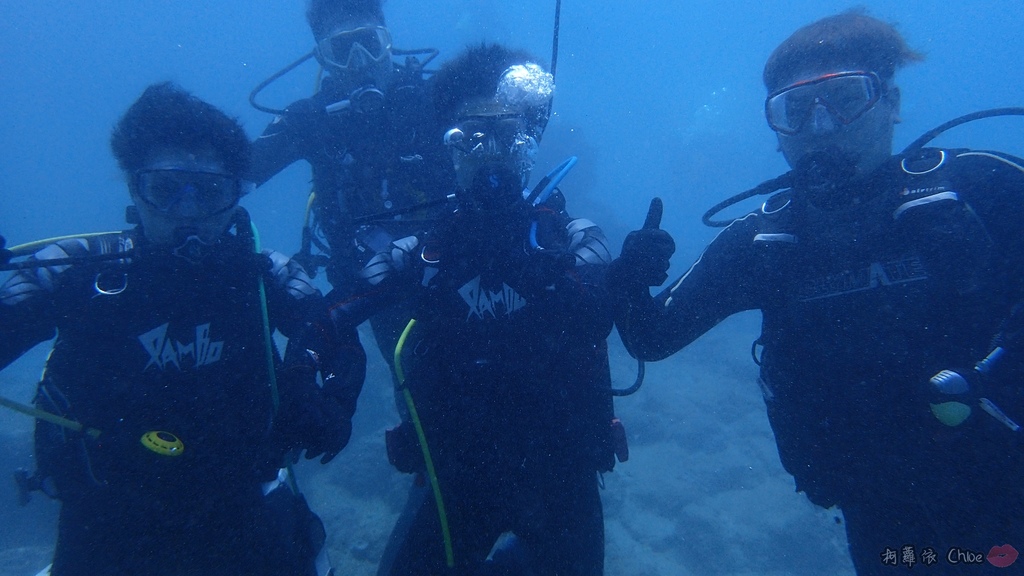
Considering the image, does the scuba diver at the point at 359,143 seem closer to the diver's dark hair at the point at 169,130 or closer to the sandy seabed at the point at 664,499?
the diver's dark hair at the point at 169,130

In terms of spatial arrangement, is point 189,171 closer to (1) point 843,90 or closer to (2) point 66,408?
(2) point 66,408

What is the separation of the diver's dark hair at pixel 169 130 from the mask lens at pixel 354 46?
2.59m

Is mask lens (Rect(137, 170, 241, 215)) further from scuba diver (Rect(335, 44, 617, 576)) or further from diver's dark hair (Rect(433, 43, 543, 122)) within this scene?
diver's dark hair (Rect(433, 43, 543, 122))

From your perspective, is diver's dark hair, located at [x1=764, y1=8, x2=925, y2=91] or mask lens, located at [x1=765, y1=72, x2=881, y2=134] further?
diver's dark hair, located at [x1=764, y1=8, x2=925, y2=91]

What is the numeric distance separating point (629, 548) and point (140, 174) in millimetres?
9773

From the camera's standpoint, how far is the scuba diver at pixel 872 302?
2672 millimetres

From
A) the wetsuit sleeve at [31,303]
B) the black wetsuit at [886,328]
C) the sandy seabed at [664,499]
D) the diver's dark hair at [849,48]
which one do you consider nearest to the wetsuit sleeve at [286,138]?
the wetsuit sleeve at [31,303]

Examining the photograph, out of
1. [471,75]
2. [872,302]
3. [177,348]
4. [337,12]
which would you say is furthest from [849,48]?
A: [337,12]

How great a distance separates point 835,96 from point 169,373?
4538 mm

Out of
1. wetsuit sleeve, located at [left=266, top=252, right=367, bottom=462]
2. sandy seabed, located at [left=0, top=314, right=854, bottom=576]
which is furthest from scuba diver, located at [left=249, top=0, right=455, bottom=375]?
sandy seabed, located at [left=0, top=314, right=854, bottom=576]

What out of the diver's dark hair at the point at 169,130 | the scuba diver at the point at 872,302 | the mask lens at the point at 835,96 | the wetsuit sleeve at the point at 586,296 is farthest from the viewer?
the diver's dark hair at the point at 169,130

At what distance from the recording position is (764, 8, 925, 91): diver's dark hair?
3.14 m

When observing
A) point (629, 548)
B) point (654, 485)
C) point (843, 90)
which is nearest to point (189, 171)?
point (843, 90)

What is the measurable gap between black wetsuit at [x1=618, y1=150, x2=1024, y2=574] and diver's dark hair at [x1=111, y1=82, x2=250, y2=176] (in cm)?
313
